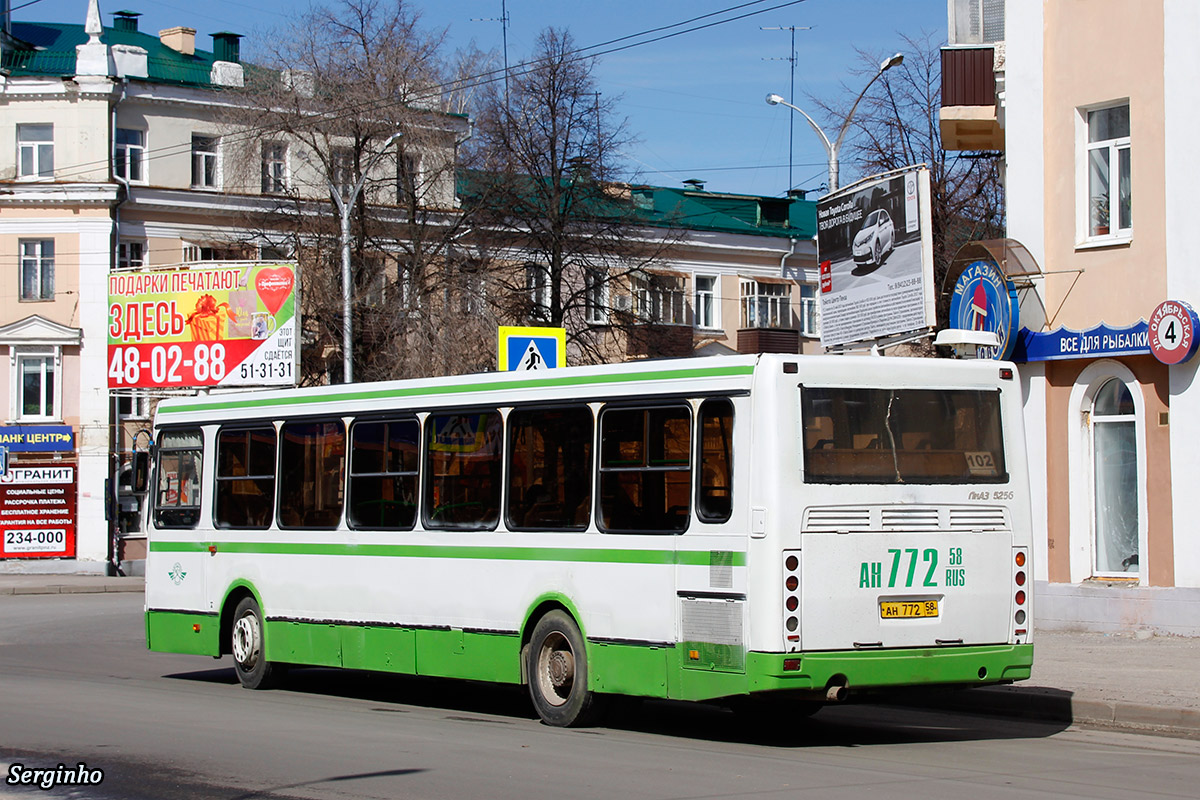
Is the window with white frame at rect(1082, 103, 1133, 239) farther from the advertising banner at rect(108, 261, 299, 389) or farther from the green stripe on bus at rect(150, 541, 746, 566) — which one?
the advertising banner at rect(108, 261, 299, 389)

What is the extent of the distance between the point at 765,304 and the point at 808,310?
222 cm

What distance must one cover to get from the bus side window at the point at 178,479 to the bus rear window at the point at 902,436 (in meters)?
8.09

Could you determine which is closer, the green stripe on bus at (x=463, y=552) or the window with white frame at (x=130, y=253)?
the green stripe on bus at (x=463, y=552)

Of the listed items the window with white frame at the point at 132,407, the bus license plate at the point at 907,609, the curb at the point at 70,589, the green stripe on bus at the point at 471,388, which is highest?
the window with white frame at the point at 132,407

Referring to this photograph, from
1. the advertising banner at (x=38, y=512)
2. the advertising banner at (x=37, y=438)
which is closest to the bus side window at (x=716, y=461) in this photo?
the advertising banner at (x=38, y=512)

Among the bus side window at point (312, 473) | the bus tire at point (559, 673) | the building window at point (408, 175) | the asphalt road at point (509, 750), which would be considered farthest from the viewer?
the building window at point (408, 175)

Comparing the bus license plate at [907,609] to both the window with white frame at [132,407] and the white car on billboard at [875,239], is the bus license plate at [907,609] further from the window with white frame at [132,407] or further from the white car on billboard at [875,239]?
the window with white frame at [132,407]

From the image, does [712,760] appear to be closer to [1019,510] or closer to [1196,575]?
[1019,510]

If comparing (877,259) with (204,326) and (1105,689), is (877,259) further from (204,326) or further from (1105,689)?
(204,326)

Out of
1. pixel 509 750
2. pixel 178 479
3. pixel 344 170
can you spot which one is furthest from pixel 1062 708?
pixel 344 170

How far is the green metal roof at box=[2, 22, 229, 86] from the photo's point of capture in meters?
47.8

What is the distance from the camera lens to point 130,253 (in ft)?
153

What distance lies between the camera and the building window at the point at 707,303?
57.3 meters

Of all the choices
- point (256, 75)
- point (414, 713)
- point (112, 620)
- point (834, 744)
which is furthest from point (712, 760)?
point (256, 75)
